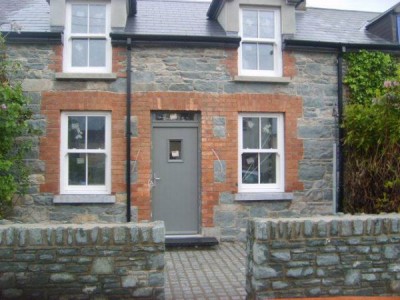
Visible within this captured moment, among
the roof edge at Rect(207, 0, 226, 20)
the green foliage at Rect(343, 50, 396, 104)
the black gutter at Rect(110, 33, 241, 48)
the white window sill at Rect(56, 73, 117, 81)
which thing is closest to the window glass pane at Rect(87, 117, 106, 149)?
the white window sill at Rect(56, 73, 117, 81)

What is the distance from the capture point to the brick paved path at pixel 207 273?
548 cm

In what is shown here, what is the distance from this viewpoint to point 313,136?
934 cm

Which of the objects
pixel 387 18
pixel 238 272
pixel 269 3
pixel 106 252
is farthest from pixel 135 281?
pixel 387 18

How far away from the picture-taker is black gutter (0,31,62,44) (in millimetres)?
8664

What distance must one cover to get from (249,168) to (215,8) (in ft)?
12.5

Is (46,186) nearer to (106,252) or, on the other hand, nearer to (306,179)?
(106,252)

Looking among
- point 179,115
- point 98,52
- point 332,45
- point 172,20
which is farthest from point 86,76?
point 332,45

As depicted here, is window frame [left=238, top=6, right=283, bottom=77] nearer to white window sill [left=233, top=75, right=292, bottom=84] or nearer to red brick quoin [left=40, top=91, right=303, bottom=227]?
white window sill [left=233, top=75, right=292, bottom=84]

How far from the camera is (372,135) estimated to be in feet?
28.1

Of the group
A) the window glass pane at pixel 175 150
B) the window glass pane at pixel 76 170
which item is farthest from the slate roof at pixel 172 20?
the window glass pane at pixel 76 170

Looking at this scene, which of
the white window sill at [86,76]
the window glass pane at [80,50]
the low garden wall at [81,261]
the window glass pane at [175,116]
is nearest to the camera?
the low garden wall at [81,261]

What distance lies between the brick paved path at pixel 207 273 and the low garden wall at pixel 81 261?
2.86ft

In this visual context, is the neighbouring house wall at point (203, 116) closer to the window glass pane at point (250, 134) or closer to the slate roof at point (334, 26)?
the window glass pane at point (250, 134)

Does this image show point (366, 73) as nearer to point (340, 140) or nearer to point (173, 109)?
point (340, 140)
